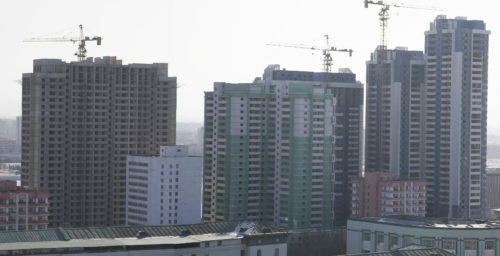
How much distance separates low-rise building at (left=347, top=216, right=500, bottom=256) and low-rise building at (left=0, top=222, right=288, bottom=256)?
21.1 m

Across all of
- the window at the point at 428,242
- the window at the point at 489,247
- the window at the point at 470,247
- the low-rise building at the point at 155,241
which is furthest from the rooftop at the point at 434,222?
the low-rise building at the point at 155,241

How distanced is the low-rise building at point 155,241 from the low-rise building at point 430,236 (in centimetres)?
2109

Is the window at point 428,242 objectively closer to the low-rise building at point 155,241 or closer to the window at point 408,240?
the window at point 408,240

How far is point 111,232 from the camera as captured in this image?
16412 centimetres

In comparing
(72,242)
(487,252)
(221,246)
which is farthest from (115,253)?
(487,252)

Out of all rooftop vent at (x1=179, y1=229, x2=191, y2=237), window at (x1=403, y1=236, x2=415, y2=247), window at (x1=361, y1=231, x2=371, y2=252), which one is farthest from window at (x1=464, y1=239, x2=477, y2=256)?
rooftop vent at (x1=179, y1=229, x2=191, y2=237)

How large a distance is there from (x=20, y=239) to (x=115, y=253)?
14.9 m

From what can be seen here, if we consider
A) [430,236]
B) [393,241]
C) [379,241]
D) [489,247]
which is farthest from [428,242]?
[489,247]

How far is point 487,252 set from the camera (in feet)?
591

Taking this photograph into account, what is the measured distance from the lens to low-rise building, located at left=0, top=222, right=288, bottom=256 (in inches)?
5886

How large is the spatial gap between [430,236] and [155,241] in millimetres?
49733

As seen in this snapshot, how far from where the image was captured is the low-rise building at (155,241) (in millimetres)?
149500

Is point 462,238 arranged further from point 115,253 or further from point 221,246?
point 115,253

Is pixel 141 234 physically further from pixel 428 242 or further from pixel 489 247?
pixel 489 247
